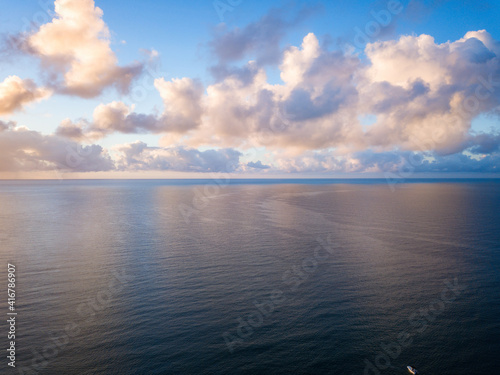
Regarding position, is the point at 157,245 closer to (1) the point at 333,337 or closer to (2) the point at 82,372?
(2) the point at 82,372

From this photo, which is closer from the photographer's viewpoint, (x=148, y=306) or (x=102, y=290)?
(x=148, y=306)

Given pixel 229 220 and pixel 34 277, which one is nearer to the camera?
pixel 34 277

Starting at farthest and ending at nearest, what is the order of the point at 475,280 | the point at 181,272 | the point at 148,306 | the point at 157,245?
the point at 157,245 → the point at 181,272 → the point at 475,280 → the point at 148,306

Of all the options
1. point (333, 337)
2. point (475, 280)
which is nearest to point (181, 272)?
point (333, 337)

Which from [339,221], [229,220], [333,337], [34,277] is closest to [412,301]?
[333,337]

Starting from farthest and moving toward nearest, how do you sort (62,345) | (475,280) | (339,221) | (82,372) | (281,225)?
(339,221), (281,225), (475,280), (62,345), (82,372)

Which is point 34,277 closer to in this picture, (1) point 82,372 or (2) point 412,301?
(1) point 82,372

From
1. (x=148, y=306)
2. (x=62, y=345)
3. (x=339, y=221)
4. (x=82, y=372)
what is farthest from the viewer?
(x=339, y=221)

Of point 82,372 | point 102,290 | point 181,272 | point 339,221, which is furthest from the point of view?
point 339,221

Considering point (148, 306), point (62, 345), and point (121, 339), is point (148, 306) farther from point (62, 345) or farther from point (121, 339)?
point (62, 345)
